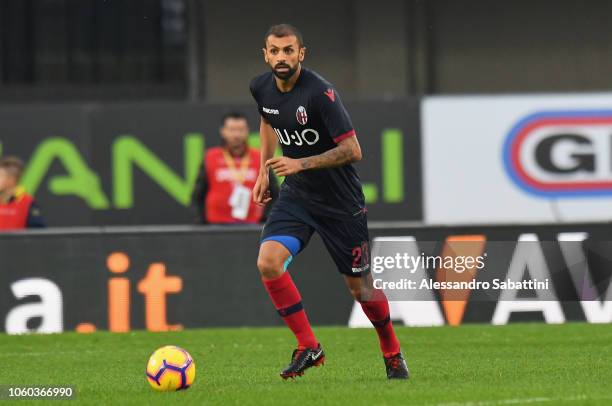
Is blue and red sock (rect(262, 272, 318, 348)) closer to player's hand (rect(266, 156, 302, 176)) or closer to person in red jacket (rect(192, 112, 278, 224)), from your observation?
player's hand (rect(266, 156, 302, 176))

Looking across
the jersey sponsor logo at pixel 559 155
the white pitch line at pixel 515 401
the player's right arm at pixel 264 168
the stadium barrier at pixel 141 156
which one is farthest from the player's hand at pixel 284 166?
the jersey sponsor logo at pixel 559 155

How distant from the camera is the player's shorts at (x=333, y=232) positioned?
9.20 m

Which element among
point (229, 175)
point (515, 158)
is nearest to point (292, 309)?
point (229, 175)

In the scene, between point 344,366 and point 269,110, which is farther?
point 344,366

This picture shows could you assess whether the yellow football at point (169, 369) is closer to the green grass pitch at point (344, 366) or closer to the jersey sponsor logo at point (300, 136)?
the green grass pitch at point (344, 366)

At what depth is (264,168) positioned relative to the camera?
9328 mm

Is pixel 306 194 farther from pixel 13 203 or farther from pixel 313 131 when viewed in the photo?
pixel 13 203

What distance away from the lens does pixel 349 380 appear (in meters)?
9.52

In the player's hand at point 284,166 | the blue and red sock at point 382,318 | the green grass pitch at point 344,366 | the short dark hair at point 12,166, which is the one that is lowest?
the green grass pitch at point 344,366

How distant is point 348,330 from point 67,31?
8810 mm

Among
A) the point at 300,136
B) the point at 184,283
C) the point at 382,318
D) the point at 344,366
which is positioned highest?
the point at 300,136

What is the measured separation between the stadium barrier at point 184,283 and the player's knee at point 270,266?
4.74 m

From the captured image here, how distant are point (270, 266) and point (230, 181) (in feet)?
21.0

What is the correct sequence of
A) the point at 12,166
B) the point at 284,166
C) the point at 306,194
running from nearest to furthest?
1. the point at 284,166
2. the point at 306,194
3. the point at 12,166
